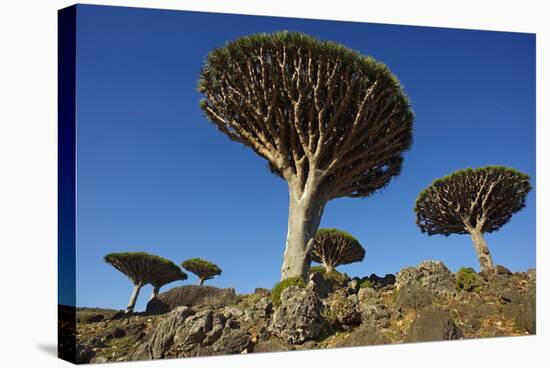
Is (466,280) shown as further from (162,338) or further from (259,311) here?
(162,338)

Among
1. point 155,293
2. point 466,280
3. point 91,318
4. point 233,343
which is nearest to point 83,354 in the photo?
point 91,318

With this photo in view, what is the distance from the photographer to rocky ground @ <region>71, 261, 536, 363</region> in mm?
10438

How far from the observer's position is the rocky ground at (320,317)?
10438 millimetres

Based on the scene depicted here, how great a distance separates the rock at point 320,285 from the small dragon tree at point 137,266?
3365 mm

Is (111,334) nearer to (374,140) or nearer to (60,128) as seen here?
(60,128)

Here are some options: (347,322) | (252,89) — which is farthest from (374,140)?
(347,322)

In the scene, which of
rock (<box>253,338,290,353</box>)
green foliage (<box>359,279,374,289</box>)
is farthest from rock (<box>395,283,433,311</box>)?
rock (<box>253,338,290,353</box>)

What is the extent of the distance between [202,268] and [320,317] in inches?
114

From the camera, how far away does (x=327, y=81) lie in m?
14.6

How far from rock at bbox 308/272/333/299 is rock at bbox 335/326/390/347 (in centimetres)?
157

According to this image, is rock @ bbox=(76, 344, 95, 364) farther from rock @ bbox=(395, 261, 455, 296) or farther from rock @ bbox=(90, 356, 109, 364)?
rock @ bbox=(395, 261, 455, 296)

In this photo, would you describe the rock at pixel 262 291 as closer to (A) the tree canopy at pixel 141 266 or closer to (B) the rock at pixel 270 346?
(A) the tree canopy at pixel 141 266

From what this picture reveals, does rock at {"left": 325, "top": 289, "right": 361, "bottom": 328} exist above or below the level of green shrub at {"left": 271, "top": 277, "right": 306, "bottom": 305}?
below

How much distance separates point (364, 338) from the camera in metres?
11.9
